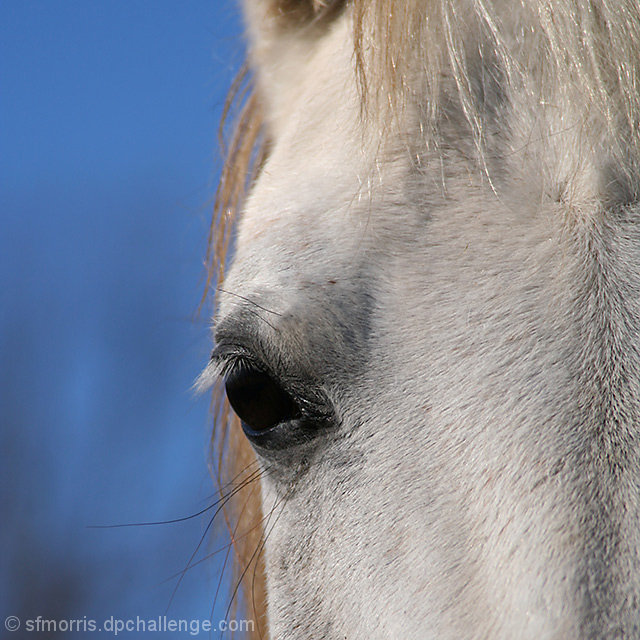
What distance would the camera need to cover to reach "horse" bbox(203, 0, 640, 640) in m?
0.86

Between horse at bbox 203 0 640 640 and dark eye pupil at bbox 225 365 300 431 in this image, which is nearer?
horse at bbox 203 0 640 640

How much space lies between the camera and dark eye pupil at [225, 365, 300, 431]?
1.21 m

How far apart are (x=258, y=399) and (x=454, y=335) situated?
37cm

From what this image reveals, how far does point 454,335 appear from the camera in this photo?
1.03 meters

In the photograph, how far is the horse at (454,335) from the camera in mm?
862

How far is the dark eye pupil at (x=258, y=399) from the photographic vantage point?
3.97ft

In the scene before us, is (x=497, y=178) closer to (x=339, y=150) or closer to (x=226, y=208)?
(x=339, y=150)

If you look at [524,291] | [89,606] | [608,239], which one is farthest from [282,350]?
[89,606]

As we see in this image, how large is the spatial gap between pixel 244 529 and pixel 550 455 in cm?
119

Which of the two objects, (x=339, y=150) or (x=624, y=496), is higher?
(x=339, y=150)

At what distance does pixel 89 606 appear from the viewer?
641 centimetres

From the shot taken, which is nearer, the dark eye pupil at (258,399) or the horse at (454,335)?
the horse at (454,335)

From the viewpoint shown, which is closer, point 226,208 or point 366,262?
point 366,262

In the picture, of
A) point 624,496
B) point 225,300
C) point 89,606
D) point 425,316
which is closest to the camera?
point 624,496
